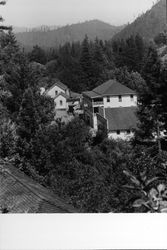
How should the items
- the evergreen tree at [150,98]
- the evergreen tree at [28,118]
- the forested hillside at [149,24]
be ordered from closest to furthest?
the evergreen tree at [150,98]
the forested hillside at [149,24]
the evergreen tree at [28,118]

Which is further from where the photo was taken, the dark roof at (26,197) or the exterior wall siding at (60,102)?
the exterior wall siding at (60,102)

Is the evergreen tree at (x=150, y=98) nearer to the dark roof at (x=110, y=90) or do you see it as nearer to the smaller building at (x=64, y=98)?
the dark roof at (x=110, y=90)

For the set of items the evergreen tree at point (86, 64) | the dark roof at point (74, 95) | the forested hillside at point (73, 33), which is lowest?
the dark roof at point (74, 95)

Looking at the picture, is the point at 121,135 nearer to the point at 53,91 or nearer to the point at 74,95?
the point at 74,95

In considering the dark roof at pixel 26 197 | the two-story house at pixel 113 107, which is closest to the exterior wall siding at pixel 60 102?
the two-story house at pixel 113 107

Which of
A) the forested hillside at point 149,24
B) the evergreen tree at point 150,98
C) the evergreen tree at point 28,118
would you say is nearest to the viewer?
the evergreen tree at point 150,98

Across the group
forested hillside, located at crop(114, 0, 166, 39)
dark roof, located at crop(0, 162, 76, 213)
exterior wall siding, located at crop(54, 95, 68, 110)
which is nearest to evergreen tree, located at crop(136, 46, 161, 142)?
forested hillside, located at crop(114, 0, 166, 39)

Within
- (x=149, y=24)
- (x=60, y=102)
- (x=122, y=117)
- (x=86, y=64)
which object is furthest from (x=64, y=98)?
(x=149, y=24)
